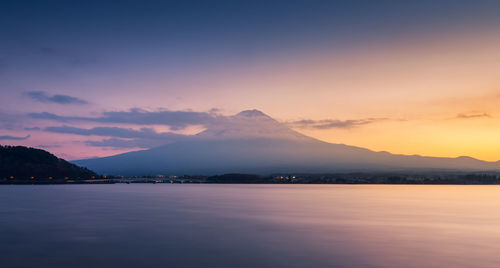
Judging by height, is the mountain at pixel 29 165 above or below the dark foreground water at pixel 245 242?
above

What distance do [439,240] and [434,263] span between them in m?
6.05

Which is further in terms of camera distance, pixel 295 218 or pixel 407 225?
pixel 295 218

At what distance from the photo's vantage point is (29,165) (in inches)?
6088

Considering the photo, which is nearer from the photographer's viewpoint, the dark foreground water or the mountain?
the dark foreground water

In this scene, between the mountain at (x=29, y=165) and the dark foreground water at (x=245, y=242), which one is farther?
the mountain at (x=29, y=165)

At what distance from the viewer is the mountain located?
149250 mm

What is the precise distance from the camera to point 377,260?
1592cm

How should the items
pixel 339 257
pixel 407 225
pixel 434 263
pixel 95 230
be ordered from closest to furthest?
pixel 434 263
pixel 339 257
pixel 95 230
pixel 407 225

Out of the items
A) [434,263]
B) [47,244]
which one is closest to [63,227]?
[47,244]

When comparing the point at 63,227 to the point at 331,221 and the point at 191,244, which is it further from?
the point at 331,221

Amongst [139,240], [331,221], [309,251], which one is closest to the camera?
[309,251]

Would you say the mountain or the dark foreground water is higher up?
the mountain

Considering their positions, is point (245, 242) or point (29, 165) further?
point (29, 165)

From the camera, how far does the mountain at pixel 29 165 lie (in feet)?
490
